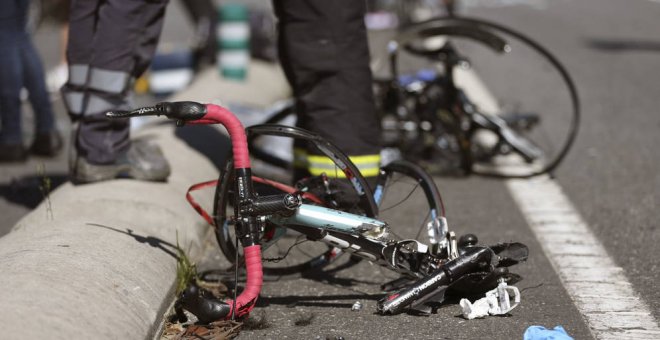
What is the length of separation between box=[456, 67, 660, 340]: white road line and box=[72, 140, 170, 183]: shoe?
5.29ft

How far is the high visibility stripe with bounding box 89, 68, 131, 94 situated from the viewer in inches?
185

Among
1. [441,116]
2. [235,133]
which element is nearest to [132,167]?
[235,133]

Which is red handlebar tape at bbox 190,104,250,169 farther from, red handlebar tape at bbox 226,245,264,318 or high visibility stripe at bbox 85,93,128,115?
high visibility stripe at bbox 85,93,128,115

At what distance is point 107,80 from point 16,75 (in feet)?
5.78

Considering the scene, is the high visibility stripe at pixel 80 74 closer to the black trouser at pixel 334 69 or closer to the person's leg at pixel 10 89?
the black trouser at pixel 334 69

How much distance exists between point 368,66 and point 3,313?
200 centimetres

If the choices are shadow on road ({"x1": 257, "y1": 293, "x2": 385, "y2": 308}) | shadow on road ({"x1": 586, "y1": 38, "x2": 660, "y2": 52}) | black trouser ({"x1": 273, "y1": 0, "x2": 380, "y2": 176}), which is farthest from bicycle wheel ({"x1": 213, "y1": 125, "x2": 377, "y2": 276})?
shadow on road ({"x1": 586, "y1": 38, "x2": 660, "y2": 52})

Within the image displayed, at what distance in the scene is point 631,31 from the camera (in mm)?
11508

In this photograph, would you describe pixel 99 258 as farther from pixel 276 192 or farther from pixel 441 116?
pixel 441 116

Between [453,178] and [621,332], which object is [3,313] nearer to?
[621,332]

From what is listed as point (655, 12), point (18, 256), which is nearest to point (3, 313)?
point (18, 256)

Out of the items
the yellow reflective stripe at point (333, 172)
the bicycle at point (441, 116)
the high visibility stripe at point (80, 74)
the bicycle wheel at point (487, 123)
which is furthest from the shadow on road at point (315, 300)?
the bicycle wheel at point (487, 123)

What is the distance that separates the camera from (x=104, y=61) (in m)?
4.69

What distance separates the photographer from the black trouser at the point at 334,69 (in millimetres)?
4348
